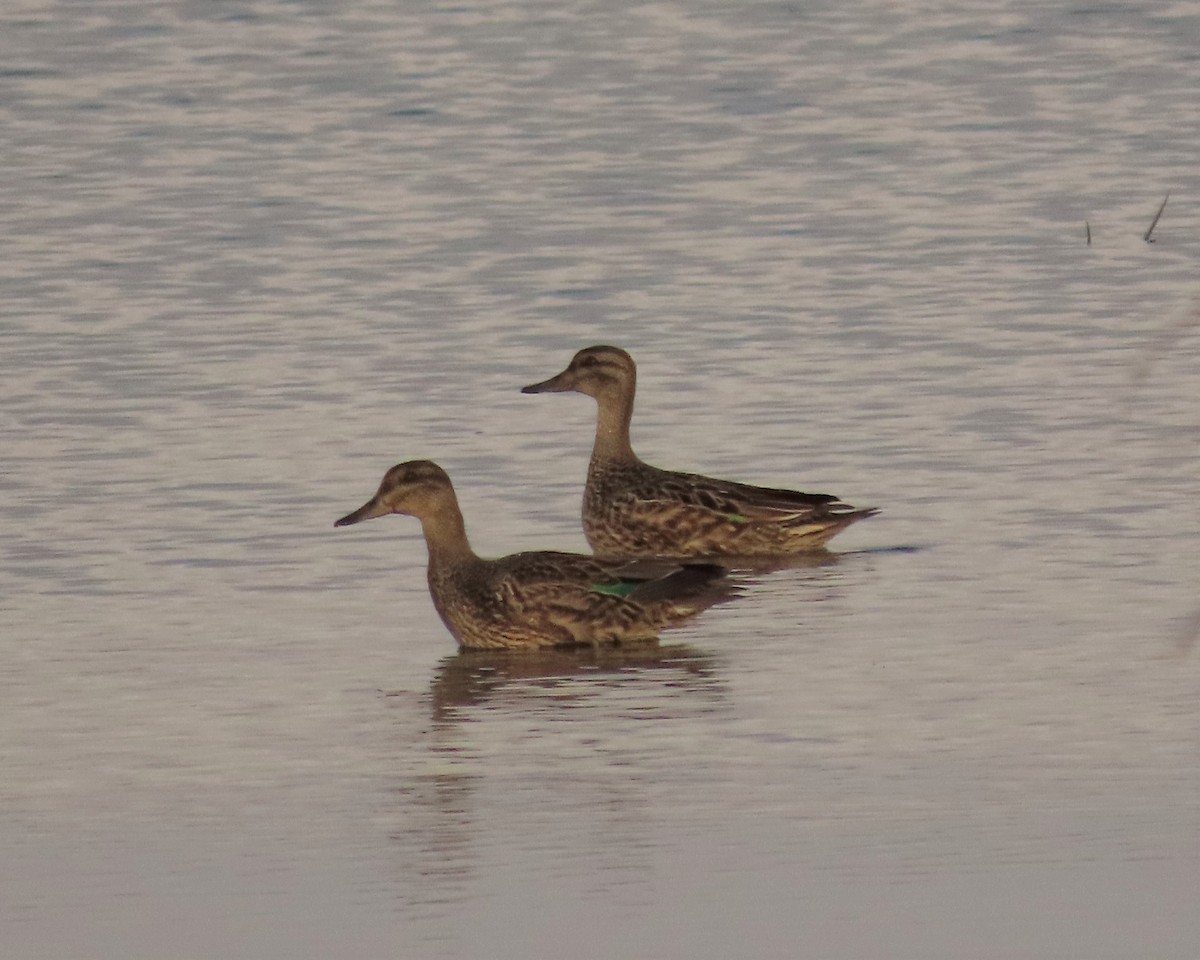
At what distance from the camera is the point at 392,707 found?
11227 mm

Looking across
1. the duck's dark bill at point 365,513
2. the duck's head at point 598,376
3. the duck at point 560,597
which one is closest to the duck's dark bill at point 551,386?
the duck's head at point 598,376

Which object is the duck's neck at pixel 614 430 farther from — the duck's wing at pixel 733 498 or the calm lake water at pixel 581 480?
the calm lake water at pixel 581 480

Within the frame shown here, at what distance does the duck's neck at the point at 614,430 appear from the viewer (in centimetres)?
1497

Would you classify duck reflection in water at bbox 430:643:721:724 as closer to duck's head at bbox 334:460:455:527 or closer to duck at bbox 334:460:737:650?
duck at bbox 334:460:737:650

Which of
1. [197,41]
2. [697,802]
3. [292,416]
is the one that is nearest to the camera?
[697,802]

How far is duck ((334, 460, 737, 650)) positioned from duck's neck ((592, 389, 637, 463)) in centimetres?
215

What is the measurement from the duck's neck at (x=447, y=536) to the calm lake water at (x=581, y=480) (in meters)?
0.31

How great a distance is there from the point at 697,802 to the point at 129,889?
1.74 meters

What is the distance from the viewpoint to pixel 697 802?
31.7 feet

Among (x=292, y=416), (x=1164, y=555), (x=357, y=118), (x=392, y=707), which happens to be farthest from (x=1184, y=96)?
(x=392, y=707)

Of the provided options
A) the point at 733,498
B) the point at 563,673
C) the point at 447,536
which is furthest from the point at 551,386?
the point at 563,673

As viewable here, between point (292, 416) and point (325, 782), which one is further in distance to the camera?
point (292, 416)

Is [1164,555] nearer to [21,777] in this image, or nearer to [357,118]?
[21,777]

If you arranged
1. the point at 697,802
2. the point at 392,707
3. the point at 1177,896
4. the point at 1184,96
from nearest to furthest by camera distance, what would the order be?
the point at 1177,896 → the point at 697,802 → the point at 392,707 → the point at 1184,96
